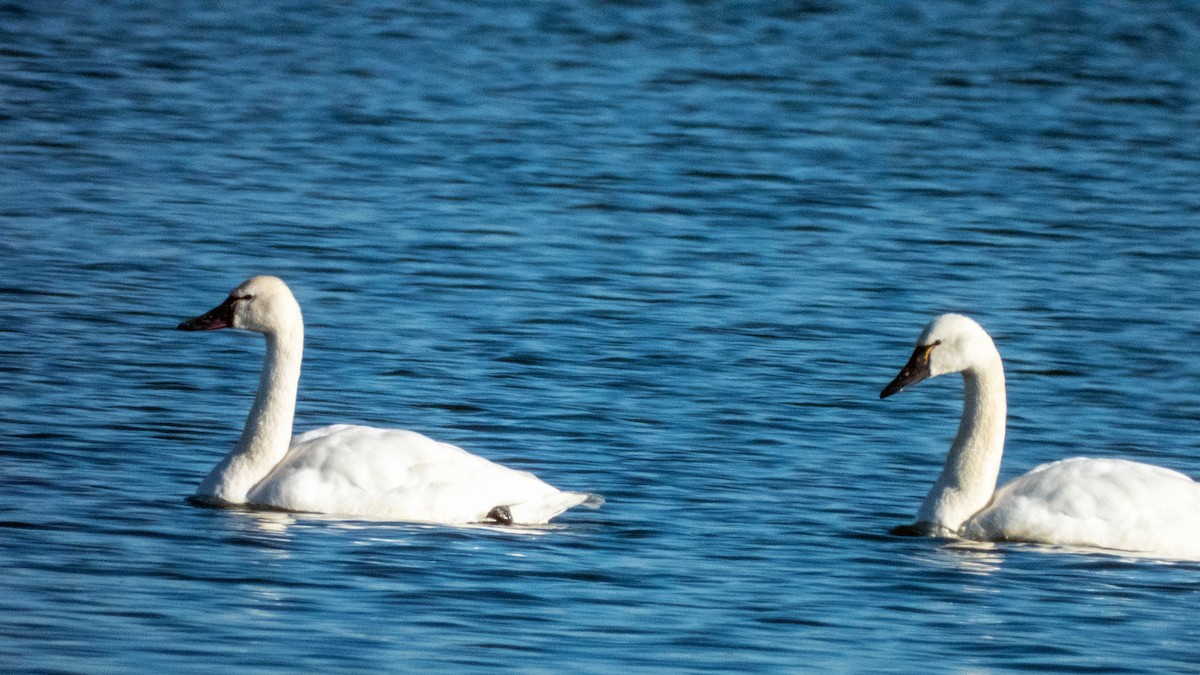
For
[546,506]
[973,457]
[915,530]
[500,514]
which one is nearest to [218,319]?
[500,514]

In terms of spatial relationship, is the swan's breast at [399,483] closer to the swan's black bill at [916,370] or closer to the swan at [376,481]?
the swan at [376,481]

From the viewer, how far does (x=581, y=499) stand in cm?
1025

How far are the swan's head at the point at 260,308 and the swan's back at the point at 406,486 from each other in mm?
845

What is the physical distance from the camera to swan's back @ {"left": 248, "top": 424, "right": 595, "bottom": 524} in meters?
10.1

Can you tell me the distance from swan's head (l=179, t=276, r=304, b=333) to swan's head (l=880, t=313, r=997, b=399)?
282 centimetres

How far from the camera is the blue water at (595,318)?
347 inches

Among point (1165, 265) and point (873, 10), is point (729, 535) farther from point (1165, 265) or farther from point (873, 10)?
point (873, 10)

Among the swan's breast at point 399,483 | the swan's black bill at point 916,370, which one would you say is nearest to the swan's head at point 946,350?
the swan's black bill at point 916,370

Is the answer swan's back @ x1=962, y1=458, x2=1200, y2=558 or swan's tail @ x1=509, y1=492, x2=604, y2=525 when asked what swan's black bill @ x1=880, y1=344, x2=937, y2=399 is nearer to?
swan's back @ x1=962, y1=458, x2=1200, y2=558

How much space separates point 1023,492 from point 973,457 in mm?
384

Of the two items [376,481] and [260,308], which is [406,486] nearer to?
[376,481]

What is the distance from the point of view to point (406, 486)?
33.4 ft

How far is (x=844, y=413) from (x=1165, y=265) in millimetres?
5807

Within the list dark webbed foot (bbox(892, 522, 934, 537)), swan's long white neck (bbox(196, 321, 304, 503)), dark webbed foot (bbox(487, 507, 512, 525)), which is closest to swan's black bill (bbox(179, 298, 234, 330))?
swan's long white neck (bbox(196, 321, 304, 503))
